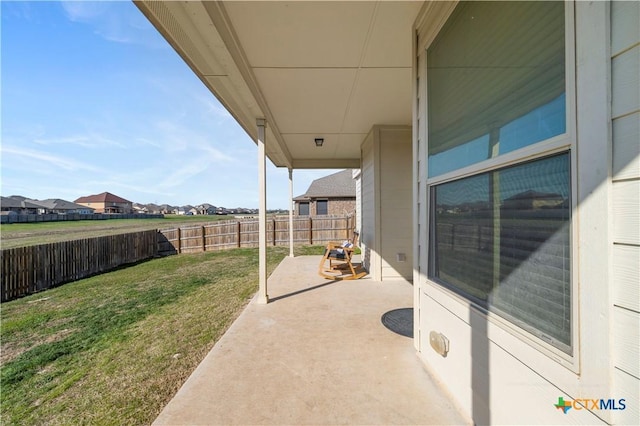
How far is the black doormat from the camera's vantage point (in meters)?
2.75

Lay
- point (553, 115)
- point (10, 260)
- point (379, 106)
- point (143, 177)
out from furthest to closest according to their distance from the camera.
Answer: point (143, 177), point (10, 260), point (379, 106), point (553, 115)

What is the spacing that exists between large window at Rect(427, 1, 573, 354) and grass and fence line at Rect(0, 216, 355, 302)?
830 cm

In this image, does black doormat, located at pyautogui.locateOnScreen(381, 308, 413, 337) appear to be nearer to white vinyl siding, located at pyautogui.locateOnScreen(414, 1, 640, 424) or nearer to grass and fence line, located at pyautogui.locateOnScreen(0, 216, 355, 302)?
white vinyl siding, located at pyautogui.locateOnScreen(414, 1, 640, 424)

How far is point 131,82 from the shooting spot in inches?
230


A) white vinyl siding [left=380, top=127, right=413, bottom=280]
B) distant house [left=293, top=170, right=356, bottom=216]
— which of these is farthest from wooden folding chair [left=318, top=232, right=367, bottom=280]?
distant house [left=293, top=170, right=356, bottom=216]

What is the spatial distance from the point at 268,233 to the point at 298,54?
9882mm

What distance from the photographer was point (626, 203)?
0.77 m

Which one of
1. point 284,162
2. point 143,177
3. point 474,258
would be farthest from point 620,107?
point 143,177

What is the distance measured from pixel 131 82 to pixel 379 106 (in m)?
5.78

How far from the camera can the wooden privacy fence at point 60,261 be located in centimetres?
540

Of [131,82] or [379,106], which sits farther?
[131,82]

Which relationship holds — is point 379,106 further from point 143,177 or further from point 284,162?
point 143,177
